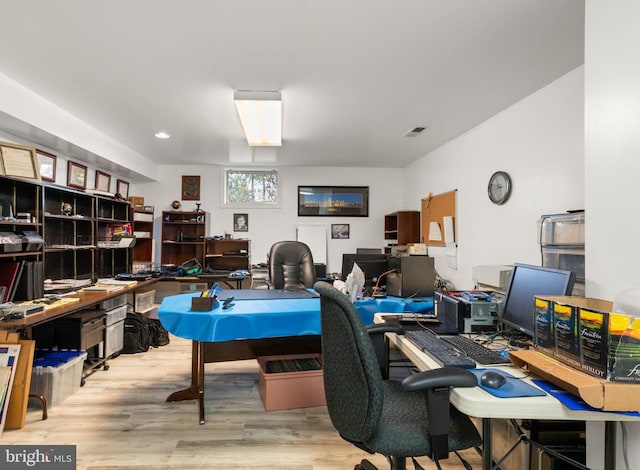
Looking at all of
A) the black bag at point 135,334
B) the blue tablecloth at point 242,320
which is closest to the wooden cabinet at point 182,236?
the black bag at point 135,334

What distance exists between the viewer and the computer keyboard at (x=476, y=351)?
1629 millimetres

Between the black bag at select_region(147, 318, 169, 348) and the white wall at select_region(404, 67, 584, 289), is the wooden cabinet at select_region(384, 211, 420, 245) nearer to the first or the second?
the white wall at select_region(404, 67, 584, 289)

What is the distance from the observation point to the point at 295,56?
8.27ft

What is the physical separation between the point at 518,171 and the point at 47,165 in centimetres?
496

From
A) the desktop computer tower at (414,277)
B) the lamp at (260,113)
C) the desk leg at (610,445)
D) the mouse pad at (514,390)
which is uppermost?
the lamp at (260,113)

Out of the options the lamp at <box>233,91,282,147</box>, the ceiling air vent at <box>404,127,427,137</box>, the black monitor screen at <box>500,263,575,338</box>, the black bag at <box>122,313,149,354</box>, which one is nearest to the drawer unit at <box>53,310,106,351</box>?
the black bag at <box>122,313,149,354</box>

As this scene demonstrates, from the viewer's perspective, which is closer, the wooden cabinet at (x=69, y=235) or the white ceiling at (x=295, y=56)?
the white ceiling at (x=295, y=56)

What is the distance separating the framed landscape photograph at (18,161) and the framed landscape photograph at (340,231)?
14.4ft

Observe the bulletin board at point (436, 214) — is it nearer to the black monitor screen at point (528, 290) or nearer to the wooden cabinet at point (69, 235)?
the black monitor screen at point (528, 290)

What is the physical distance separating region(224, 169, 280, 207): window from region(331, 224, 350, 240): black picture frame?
1.14 metres

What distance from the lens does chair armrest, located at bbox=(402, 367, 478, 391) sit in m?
1.28

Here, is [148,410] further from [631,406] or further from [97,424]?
[631,406]

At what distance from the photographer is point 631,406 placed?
1.17 m

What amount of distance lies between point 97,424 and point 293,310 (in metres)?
1.66
